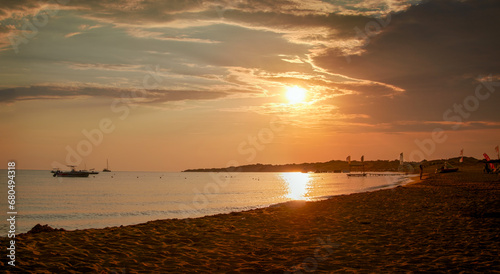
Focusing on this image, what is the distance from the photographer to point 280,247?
11.0 meters

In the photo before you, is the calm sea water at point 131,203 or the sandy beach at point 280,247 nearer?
the sandy beach at point 280,247

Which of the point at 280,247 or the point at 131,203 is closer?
the point at 280,247

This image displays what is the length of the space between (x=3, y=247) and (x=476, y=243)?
1398cm

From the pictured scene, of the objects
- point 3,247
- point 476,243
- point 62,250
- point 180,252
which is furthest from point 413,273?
point 3,247

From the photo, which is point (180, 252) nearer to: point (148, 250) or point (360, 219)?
point (148, 250)

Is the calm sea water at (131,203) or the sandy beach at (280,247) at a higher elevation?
the sandy beach at (280,247)

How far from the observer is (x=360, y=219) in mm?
16281

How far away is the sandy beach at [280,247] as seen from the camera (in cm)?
845

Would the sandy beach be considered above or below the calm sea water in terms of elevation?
above

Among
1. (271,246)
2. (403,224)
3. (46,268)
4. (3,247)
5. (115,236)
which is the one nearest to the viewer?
(46,268)

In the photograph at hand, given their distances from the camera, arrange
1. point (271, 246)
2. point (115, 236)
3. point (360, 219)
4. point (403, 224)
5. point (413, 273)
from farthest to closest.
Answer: point (360, 219) → point (403, 224) → point (115, 236) → point (271, 246) → point (413, 273)

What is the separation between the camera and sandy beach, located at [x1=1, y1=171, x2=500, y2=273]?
8453mm

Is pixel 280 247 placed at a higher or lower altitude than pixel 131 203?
higher

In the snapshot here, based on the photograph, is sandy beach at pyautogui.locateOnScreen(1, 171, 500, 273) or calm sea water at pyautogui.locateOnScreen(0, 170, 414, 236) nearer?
sandy beach at pyautogui.locateOnScreen(1, 171, 500, 273)
